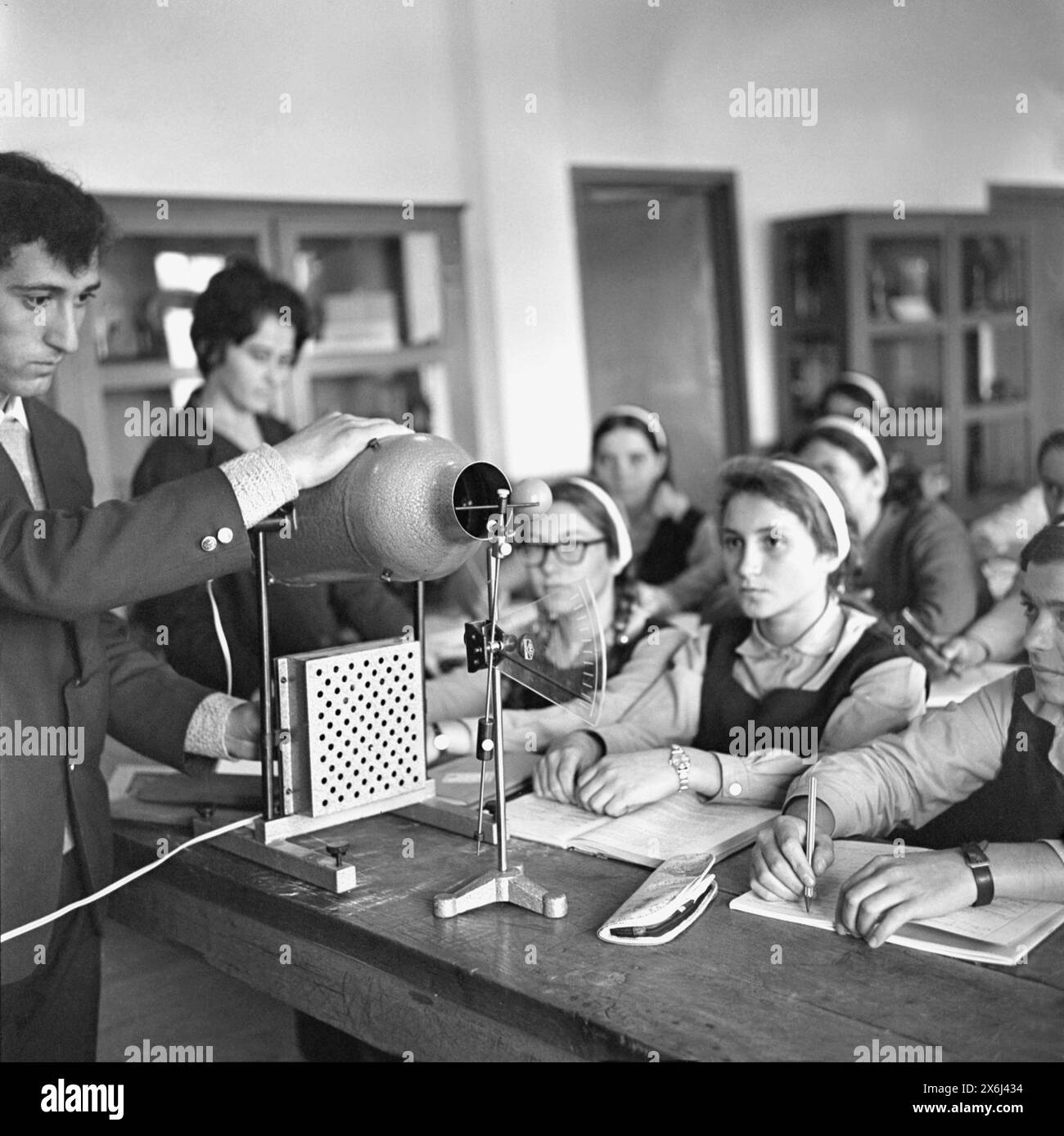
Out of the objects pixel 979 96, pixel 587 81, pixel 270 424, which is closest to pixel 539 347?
pixel 587 81

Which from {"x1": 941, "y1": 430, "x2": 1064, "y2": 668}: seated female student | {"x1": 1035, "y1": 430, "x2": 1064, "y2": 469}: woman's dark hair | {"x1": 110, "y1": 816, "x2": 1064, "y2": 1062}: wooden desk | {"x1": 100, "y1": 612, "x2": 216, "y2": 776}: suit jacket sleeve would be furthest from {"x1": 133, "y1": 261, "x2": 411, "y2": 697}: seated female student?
{"x1": 1035, "y1": 430, "x2": 1064, "y2": 469}: woman's dark hair

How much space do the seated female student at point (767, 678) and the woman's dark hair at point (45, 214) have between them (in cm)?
99

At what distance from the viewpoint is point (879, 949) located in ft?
4.60

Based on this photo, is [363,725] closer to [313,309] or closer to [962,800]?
[962,800]

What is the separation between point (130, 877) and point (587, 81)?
469cm

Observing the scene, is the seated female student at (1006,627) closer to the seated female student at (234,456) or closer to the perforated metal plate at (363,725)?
the seated female student at (234,456)

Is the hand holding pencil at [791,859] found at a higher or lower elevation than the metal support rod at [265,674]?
lower

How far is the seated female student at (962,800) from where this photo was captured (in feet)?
4.69

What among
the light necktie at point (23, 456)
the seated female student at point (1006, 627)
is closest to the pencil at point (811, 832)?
the light necktie at point (23, 456)

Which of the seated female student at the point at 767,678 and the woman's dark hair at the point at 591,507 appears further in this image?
the woman's dark hair at the point at 591,507

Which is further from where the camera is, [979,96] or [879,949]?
[979,96]
